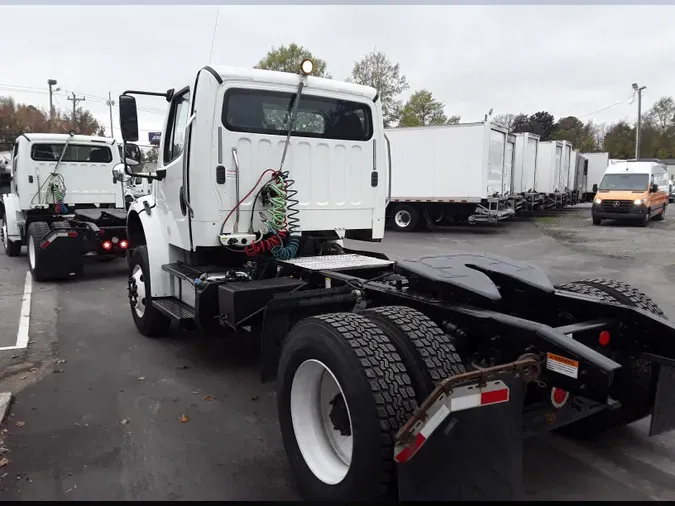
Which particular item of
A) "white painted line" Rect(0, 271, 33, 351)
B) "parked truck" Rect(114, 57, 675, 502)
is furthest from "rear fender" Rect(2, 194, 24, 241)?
"parked truck" Rect(114, 57, 675, 502)

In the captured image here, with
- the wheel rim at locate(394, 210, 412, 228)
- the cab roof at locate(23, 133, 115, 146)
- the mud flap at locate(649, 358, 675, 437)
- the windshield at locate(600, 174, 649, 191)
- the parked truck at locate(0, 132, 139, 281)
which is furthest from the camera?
the windshield at locate(600, 174, 649, 191)

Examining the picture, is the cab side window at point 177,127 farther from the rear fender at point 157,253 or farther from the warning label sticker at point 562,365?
the warning label sticker at point 562,365

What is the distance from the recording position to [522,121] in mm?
85250

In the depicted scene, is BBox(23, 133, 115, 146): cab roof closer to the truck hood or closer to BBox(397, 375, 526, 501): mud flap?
BBox(397, 375, 526, 501): mud flap

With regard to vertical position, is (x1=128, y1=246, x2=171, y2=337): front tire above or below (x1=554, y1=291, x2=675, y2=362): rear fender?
below

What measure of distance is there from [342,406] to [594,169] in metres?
36.4

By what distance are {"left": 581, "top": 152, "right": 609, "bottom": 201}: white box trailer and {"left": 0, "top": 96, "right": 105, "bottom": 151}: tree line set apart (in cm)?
3913

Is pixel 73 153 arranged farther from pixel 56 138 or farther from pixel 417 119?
pixel 417 119

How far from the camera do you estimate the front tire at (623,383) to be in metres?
3.23

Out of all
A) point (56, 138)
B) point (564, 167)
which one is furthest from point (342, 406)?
point (564, 167)

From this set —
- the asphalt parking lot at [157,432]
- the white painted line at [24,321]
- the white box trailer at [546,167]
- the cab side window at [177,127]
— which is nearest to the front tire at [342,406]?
the asphalt parking lot at [157,432]

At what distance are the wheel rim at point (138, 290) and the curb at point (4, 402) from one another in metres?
1.75

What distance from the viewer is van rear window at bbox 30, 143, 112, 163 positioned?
11234 millimetres

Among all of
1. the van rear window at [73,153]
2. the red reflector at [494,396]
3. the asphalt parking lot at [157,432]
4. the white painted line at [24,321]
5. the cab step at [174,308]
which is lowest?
the white painted line at [24,321]
